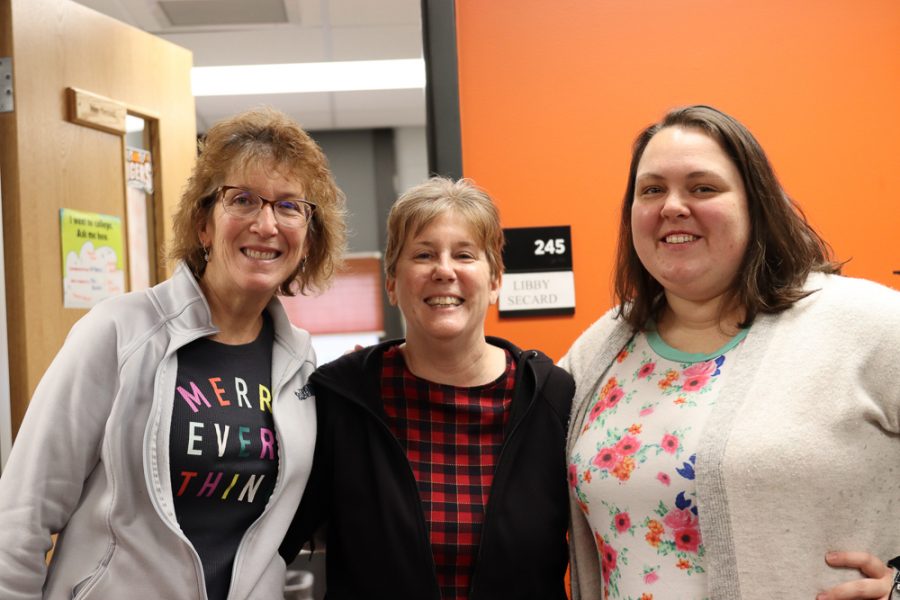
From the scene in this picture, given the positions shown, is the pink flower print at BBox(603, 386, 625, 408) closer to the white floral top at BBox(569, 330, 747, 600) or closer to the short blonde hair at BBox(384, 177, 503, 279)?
the white floral top at BBox(569, 330, 747, 600)

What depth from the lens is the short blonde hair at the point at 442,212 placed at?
5.59 feet

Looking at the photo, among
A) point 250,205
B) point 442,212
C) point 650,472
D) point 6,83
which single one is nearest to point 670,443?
point 650,472

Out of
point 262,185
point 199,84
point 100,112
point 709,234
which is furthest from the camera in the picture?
point 199,84

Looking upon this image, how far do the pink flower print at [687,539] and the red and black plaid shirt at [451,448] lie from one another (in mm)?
383

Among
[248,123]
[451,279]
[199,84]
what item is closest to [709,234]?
[451,279]

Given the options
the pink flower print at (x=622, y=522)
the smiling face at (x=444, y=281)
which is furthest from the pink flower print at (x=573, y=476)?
the smiling face at (x=444, y=281)

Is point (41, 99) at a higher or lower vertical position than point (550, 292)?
higher

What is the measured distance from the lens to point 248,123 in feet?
5.37

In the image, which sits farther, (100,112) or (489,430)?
(100,112)

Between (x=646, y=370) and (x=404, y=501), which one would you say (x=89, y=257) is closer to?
(x=404, y=501)

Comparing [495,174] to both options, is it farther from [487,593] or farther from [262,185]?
[487,593]

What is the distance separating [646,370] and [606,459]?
0.20 m

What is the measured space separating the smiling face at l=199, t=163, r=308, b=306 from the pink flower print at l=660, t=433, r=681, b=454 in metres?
0.81

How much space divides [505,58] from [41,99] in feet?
4.37
